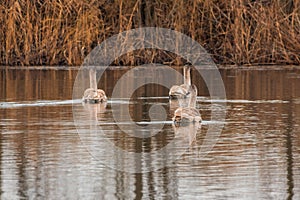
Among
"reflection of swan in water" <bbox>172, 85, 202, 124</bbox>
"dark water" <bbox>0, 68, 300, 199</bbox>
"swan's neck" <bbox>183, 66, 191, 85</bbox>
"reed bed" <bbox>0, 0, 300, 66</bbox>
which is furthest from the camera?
"reed bed" <bbox>0, 0, 300, 66</bbox>

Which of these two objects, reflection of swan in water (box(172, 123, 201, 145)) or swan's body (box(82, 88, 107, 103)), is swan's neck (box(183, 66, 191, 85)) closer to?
swan's body (box(82, 88, 107, 103))

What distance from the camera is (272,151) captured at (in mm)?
13023

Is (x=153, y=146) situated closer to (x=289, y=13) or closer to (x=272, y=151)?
(x=272, y=151)

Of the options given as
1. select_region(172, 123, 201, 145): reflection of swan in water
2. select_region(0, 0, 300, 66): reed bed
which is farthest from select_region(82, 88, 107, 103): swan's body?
select_region(0, 0, 300, 66): reed bed

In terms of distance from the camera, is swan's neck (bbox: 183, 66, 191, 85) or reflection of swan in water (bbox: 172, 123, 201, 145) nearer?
reflection of swan in water (bbox: 172, 123, 201, 145)

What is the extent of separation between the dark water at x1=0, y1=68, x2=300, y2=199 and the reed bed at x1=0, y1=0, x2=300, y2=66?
11.1 m

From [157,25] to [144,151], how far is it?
69.0 feet

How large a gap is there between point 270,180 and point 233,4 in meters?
22.4

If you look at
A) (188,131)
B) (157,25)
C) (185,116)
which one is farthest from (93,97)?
(157,25)

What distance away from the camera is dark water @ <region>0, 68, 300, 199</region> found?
10.3 m

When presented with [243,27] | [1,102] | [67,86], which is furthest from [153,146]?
[243,27]

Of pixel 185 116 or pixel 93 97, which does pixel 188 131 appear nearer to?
pixel 185 116

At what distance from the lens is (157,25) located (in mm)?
33844

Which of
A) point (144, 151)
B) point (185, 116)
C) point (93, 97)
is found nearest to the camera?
point (144, 151)
